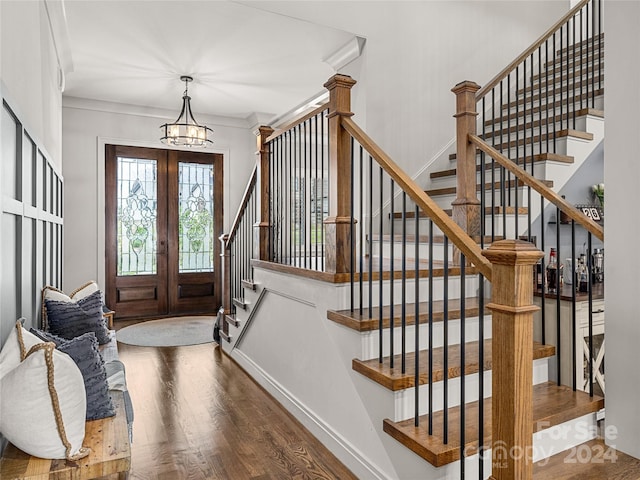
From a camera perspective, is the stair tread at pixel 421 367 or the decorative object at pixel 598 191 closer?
the stair tread at pixel 421 367

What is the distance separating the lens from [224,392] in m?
3.27

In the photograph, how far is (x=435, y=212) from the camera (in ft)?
6.00

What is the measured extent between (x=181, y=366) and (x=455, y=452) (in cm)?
280

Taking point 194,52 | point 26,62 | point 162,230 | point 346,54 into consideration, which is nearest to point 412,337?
point 26,62

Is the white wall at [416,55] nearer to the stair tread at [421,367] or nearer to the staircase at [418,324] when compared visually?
the staircase at [418,324]

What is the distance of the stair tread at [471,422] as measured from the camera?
5.61 feet

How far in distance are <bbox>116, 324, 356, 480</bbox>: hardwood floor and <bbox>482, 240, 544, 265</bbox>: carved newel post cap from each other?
1386 millimetres

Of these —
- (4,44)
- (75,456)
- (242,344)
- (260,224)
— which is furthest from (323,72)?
(75,456)

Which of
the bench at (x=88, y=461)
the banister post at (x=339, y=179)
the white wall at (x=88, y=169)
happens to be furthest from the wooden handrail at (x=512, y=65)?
the white wall at (x=88, y=169)

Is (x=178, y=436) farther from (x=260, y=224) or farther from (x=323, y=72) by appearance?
(x=323, y=72)

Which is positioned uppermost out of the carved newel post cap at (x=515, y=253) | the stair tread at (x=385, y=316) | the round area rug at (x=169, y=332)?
the carved newel post cap at (x=515, y=253)

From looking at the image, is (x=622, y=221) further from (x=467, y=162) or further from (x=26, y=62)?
(x=26, y=62)

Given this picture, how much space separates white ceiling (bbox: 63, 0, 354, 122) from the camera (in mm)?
3811

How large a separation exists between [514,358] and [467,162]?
1.79 meters
